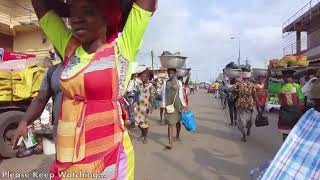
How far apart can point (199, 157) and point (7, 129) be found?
144 inches

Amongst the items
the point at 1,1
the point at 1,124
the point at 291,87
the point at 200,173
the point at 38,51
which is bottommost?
the point at 200,173

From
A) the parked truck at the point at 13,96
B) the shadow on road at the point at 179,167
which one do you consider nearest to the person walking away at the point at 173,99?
the shadow on road at the point at 179,167

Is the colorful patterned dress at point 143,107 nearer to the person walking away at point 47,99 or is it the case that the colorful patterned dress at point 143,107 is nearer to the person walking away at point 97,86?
the person walking away at point 47,99

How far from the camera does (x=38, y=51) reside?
953 inches

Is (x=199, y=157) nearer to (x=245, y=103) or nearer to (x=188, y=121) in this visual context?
(x=188, y=121)

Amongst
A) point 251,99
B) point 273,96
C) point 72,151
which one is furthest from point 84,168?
point 273,96

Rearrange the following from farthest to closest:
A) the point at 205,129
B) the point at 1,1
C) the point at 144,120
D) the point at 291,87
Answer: the point at 1,1 → the point at 205,129 → the point at 144,120 → the point at 291,87

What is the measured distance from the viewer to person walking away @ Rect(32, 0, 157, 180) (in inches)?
85.0

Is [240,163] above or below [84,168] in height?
below

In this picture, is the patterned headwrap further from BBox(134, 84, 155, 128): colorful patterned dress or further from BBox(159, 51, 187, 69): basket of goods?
BBox(134, 84, 155, 128): colorful patterned dress

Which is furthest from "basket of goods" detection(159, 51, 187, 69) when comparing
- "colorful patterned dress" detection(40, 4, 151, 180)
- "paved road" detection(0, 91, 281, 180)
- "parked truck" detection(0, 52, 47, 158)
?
"colorful patterned dress" detection(40, 4, 151, 180)

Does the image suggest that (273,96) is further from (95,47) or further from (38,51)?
(95,47)

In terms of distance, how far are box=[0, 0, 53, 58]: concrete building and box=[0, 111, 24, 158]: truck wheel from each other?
627 inches

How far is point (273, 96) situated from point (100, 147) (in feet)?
64.7
